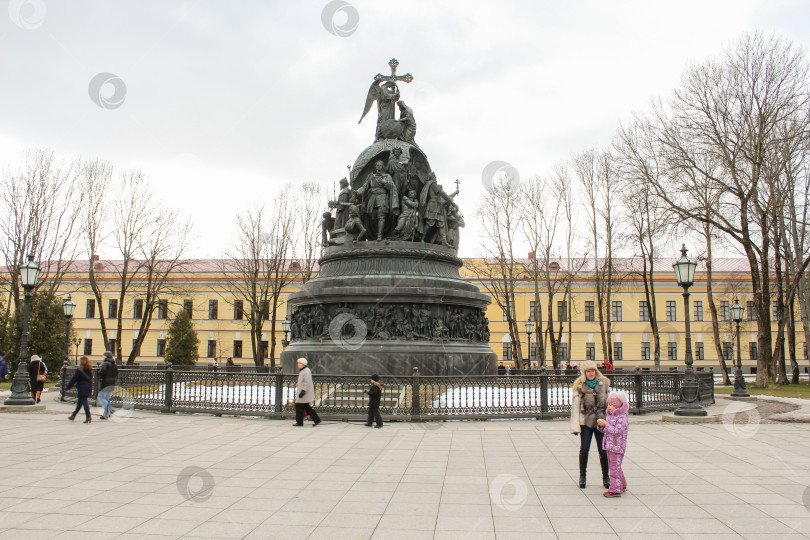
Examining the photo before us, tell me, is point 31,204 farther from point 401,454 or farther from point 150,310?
point 401,454

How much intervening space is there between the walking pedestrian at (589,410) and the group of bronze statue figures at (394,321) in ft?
37.3

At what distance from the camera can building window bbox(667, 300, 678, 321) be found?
56.8m

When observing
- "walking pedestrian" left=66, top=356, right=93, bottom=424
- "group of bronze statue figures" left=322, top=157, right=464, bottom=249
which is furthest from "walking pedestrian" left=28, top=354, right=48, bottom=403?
"group of bronze statue figures" left=322, top=157, right=464, bottom=249

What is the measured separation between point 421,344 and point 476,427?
18.3 ft

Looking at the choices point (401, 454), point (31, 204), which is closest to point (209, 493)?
point (401, 454)

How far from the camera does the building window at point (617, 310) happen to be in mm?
57875

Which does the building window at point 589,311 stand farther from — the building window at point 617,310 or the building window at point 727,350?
the building window at point 727,350

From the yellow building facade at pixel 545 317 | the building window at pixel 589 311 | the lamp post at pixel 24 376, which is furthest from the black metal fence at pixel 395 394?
the building window at pixel 589 311

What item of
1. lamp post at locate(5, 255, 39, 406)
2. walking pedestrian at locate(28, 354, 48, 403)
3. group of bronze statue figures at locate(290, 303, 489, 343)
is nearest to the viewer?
lamp post at locate(5, 255, 39, 406)

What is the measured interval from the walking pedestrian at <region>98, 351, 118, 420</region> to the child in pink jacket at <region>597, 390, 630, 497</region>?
1140 centimetres

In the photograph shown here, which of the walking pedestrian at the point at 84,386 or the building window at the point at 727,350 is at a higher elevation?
the walking pedestrian at the point at 84,386

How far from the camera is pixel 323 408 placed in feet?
46.4

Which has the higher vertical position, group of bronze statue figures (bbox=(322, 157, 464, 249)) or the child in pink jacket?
group of bronze statue figures (bbox=(322, 157, 464, 249))

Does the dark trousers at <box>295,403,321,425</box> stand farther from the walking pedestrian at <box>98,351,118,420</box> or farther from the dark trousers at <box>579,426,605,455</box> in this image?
the dark trousers at <box>579,426,605,455</box>
